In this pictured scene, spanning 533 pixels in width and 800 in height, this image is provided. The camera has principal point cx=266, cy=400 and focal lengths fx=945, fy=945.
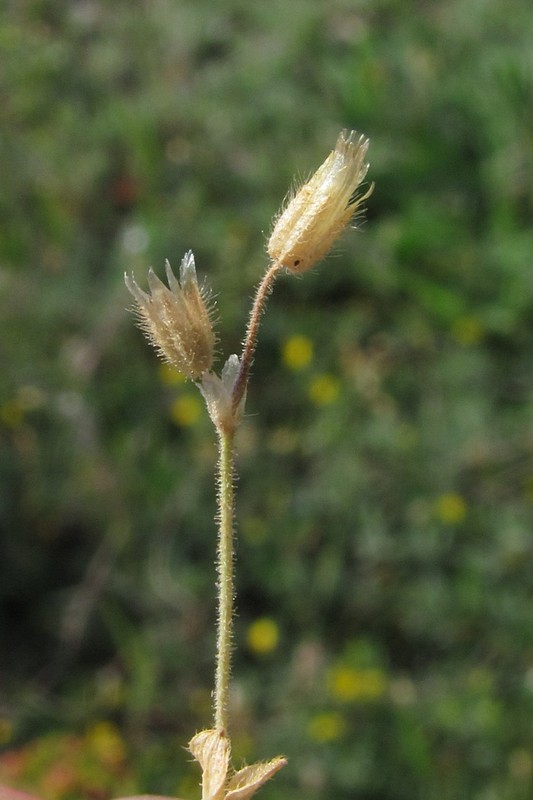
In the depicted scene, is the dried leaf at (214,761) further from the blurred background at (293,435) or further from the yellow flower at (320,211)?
the blurred background at (293,435)

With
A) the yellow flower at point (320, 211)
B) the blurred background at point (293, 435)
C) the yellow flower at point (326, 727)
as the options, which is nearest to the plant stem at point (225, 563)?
the yellow flower at point (320, 211)

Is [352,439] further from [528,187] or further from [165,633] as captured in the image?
[528,187]

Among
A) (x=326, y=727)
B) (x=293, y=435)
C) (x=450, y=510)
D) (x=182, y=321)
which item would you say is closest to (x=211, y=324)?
(x=182, y=321)

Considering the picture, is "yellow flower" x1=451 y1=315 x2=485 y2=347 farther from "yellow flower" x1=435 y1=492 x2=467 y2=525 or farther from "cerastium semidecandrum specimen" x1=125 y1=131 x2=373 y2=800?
"cerastium semidecandrum specimen" x1=125 y1=131 x2=373 y2=800

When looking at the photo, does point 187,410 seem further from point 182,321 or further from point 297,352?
point 182,321

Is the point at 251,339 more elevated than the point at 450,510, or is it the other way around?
the point at 450,510

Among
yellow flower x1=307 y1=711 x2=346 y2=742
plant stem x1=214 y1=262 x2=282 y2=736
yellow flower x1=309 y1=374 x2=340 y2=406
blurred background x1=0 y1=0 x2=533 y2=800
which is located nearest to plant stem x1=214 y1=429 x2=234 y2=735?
plant stem x1=214 y1=262 x2=282 y2=736
